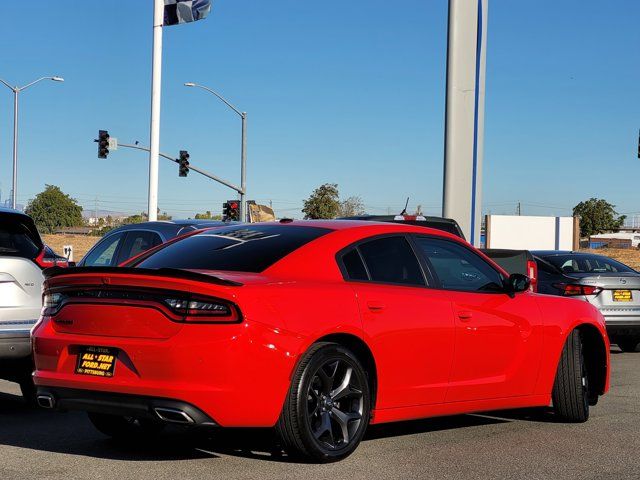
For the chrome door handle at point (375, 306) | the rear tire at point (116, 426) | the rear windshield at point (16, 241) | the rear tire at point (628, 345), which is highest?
the rear windshield at point (16, 241)

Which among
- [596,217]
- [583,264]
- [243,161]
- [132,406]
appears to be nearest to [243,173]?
[243,161]

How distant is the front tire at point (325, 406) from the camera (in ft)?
19.5

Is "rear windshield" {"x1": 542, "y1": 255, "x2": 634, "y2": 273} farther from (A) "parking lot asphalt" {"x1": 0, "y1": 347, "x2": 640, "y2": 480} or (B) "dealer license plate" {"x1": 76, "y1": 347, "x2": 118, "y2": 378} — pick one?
(B) "dealer license plate" {"x1": 76, "y1": 347, "x2": 118, "y2": 378}

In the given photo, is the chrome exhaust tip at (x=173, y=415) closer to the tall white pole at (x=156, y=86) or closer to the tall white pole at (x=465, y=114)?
the tall white pole at (x=465, y=114)

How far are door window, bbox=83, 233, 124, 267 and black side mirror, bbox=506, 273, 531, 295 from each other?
6.61m

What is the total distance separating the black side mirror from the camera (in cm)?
755

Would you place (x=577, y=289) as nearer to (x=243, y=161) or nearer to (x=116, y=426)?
(x=116, y=426)

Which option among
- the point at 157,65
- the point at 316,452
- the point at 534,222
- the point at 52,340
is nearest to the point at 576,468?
the point at 316,452

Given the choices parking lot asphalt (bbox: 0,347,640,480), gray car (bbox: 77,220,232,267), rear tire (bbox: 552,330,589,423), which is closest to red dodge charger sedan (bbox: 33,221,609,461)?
rear tire (bbox: 552,330,589,423)

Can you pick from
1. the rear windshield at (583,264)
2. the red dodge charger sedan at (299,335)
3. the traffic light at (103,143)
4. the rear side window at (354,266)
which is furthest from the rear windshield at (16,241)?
the traffic light at (103,143)

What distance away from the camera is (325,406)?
6.18 metres

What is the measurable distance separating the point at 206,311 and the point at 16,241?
12.1 ft

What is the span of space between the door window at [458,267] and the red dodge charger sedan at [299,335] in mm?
13

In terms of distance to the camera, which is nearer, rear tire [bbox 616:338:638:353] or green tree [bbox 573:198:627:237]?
rear tire [bbox 616:338:638:353]
